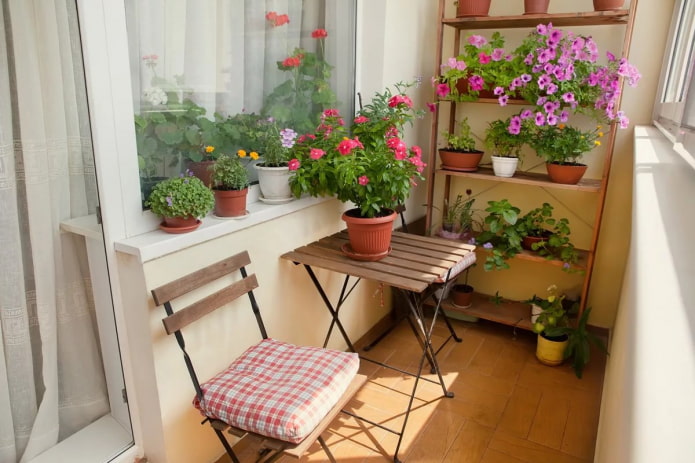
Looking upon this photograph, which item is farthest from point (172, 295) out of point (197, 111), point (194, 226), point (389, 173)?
point (389, 173)

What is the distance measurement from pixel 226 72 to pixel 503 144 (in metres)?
1.66

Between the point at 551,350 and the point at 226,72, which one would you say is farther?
the point at 551,350

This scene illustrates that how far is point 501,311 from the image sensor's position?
3.16 metres

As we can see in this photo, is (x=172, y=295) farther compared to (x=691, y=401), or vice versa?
(x=172, y=295)

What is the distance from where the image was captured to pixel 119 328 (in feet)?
5.86

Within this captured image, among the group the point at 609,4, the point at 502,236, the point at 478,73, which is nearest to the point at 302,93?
the point at 478,73

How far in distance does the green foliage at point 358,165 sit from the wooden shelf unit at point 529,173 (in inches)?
30.6

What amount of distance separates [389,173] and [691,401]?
5.57 ft

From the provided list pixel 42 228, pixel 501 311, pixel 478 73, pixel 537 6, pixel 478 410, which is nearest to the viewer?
pixel 42 228

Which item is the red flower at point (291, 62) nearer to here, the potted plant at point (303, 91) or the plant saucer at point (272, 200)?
the potted plant at point (303, 91)

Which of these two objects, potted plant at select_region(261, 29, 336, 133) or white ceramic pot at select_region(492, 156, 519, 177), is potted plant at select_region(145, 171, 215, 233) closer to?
potted plant at select_region(261, 29, 336, 133)

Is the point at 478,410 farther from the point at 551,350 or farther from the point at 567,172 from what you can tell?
the point at 567,172

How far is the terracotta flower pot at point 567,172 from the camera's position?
2.66 m

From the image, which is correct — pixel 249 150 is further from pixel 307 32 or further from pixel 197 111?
pixel 307 32
